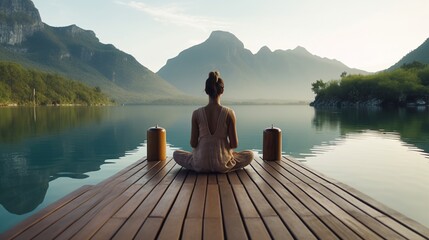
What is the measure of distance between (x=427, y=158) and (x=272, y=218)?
1852 centimetres

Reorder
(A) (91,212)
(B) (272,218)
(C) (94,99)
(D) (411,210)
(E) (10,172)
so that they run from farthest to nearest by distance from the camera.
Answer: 1. (C) (94,99)
2. (E) (10,172)
3. (D) (411,210)
4. (A) (91,212)
5. (B) (272,218)

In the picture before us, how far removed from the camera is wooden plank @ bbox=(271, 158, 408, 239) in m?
4.31

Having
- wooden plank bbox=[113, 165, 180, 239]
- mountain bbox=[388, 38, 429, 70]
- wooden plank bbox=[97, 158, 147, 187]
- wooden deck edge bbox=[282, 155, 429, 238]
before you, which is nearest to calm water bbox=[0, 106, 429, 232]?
wooden plank bbox=[97, 158, 147, 187]

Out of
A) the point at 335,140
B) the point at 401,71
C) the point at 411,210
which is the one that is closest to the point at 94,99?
the point at 401,71

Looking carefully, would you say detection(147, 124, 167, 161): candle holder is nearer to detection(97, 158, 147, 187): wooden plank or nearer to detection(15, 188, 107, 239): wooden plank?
detection(97, 158, 147, 187): wooden plank

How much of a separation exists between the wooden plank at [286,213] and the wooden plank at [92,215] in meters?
2.48

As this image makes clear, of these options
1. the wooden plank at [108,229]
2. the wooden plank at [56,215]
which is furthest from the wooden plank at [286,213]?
the wooden plank at [56,215]

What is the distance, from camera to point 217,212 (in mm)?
4910

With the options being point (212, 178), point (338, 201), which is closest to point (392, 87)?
point (212, 178)

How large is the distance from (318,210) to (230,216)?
143 centimetres

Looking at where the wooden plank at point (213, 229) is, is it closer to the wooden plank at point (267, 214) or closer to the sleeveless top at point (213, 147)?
the wooden plank at point (267, 214)

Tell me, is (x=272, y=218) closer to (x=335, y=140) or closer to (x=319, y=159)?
(x=319, y=159)

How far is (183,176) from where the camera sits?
7477 mm

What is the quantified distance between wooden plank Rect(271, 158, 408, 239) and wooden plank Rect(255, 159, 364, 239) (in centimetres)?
11
